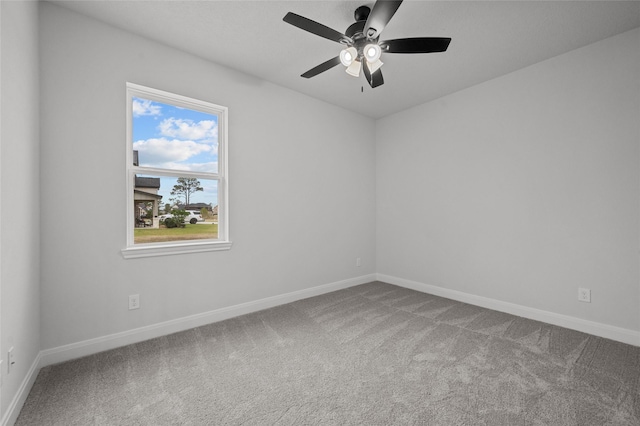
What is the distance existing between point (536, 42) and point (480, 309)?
9.15ft

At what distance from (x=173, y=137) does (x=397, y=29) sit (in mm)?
2292

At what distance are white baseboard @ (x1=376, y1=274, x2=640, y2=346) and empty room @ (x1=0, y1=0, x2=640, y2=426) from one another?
15 mm

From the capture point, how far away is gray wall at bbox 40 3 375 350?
2.17 m

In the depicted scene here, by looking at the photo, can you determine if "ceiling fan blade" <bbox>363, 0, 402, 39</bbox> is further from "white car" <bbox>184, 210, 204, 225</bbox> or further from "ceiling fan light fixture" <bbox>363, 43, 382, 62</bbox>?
"white car" <bbox>184, 210, 204, 225</bbox>

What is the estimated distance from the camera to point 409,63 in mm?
2947

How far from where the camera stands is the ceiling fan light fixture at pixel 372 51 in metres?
2.01

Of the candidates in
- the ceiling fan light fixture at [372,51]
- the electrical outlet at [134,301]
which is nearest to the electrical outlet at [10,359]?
the electrical outlet at [134,301]

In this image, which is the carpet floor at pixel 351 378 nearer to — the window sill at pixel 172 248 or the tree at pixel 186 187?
the window sill at pixel 172 248

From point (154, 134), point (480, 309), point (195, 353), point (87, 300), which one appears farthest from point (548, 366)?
point (154, 134)

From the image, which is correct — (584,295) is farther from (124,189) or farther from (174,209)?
(124,189)

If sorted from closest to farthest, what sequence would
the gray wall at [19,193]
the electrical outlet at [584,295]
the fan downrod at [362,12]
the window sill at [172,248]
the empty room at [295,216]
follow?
the gray wall at [19,193]
the empty room at [295,216]
the fan downrod at [362,12]
the window sill at [172,248]
the electrical outlet at [584,295]

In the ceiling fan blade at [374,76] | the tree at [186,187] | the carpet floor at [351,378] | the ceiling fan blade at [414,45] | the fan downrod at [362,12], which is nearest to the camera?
the carpet floor at [351,378]

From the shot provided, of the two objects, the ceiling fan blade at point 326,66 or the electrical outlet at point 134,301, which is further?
the electrical outlet at point 134,301

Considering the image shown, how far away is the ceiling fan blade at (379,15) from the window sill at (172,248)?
234 centimetres
